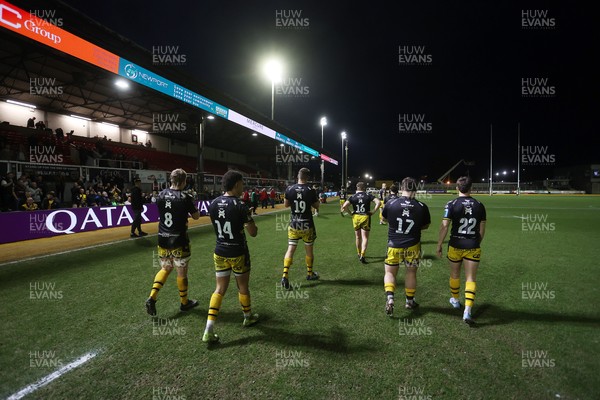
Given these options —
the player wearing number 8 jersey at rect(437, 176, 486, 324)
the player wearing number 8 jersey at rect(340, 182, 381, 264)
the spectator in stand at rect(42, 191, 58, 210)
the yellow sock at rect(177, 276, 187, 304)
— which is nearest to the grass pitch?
the yellow sock at rect(177, 276, 187, 304)

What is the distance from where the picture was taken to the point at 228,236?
364 cm

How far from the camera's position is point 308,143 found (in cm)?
3344

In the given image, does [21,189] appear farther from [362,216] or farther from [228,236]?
[362,216]

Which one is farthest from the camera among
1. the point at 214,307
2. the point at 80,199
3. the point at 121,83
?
the point at 80,199

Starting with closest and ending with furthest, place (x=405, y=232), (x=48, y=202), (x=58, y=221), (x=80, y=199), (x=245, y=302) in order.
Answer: (x=245, y=302), (x=405, y=232), (x=58, y=221), (x=48, y=202), (x=80, y=199)

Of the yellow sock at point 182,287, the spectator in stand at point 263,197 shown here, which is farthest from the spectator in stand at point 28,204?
the spectator in stand at point 263,197

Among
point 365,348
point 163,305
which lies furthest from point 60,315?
point 365,348

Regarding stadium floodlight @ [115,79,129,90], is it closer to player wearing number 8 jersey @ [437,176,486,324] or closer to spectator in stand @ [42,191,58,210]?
spectator in stand @ [42,191,58,210]

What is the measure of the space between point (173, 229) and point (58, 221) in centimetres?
970

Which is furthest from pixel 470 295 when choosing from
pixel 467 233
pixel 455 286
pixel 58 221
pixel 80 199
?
pixel 80 199

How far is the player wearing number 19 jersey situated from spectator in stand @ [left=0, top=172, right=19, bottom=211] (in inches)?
540

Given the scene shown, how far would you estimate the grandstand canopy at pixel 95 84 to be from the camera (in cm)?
860

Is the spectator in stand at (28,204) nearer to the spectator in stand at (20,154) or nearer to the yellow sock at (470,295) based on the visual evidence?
the spectator in stand at (20,154)

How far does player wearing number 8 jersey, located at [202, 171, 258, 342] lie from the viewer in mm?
3580
